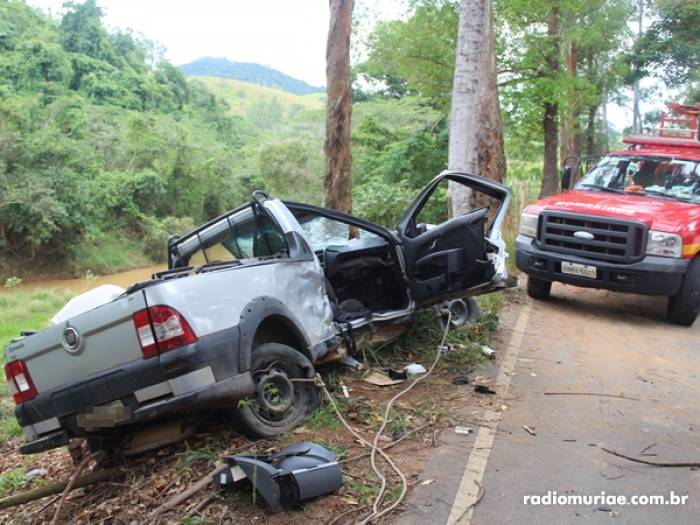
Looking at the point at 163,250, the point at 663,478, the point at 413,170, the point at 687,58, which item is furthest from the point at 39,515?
the point at 163,250

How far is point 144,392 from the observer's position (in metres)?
3.67

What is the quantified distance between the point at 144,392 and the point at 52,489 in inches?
37.1

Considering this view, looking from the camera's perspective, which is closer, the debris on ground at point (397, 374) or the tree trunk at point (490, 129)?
the debris on ground at point (397, 374)

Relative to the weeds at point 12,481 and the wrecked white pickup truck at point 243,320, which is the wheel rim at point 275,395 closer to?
the wrecked white pickup truck at point 243,320

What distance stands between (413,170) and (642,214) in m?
14.3

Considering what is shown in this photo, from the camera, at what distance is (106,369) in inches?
147

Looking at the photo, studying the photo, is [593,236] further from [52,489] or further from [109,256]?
[109,256]

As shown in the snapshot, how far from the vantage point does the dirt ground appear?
3422mm

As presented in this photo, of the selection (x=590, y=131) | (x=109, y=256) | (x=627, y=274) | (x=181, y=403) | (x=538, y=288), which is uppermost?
(x=590, y=131)

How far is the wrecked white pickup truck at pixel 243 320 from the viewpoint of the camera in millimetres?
3684

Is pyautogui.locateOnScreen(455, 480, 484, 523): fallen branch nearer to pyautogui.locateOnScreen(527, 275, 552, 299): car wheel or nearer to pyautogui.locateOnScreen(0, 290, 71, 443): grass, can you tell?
pyautogui.locateOnScreen(527, 275, 552, 299): car wheel

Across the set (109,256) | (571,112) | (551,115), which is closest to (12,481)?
(551,115)

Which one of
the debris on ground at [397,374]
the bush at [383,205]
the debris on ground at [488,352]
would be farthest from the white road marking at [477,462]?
the bush at [383,205]
